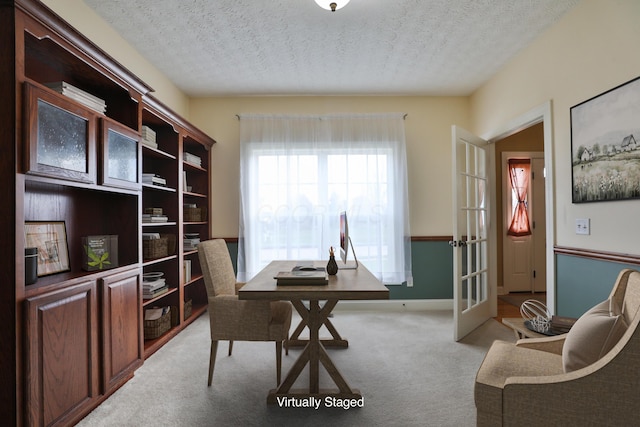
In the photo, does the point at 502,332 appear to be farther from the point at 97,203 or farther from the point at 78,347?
the point at 97,203

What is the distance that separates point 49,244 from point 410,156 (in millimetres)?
3610

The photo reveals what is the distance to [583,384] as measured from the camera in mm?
1202

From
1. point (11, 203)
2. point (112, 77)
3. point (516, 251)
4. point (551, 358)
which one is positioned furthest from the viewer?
point (516, 251)

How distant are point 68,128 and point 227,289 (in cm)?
140

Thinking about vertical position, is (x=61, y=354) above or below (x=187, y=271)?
below

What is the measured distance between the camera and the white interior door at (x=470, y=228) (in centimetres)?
313

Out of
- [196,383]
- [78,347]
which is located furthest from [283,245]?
[78,347]

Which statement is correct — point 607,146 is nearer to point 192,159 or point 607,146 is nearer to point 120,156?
point 120,156

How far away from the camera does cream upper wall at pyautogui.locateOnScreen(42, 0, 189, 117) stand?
7.34ft

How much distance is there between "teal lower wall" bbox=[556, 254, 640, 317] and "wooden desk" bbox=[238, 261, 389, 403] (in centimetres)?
148

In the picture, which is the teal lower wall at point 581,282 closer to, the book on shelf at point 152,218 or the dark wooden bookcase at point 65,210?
the dark wooden bookcase at point 65,210

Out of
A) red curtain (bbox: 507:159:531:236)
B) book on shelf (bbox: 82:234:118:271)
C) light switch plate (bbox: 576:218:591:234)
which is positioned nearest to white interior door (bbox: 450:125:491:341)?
light switch plate (bbox: 576:218:591:234)

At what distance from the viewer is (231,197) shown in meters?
4.22

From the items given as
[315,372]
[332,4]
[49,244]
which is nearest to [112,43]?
[49,244]
